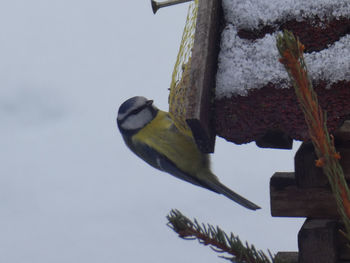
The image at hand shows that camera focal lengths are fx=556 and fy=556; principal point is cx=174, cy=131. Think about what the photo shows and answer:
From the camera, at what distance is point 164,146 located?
252cm

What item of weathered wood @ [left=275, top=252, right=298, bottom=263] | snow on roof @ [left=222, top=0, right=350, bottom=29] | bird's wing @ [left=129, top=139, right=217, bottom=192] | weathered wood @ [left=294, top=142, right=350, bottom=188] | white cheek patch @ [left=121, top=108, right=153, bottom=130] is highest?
white cheek patch @ [left=121, top=108, right=153, bottom=130]

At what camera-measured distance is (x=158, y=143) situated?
2.55 meters

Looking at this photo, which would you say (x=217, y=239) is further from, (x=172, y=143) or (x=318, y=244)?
(x=172, y=143)

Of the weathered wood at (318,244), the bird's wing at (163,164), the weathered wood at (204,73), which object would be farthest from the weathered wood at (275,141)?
the bird's wing at (163,164)

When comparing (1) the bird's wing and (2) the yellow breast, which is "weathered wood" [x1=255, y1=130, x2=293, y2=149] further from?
(1) the bird's wing

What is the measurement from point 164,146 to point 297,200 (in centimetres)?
74

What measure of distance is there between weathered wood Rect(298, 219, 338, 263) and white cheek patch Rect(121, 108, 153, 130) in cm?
101

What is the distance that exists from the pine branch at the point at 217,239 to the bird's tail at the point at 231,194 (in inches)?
38.6

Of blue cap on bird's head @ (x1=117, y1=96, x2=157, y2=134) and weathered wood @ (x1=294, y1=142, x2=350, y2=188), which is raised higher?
blue cap on bird's head @ (x1=117, y1=96, x2=157, y2=134)

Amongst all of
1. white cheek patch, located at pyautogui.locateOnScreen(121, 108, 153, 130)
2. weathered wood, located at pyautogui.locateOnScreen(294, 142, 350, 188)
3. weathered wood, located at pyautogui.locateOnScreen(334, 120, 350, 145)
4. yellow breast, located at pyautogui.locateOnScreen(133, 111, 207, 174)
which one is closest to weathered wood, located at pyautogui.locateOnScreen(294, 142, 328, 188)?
weathered wood, located at pyautogui.locateOnScreen(294, 142, 350, 188)

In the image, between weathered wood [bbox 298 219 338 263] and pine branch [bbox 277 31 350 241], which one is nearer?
pine branch [bbox 277 31 350 241]

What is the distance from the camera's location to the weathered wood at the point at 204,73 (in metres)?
1.60

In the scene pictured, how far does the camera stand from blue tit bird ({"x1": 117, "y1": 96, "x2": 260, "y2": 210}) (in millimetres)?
2453

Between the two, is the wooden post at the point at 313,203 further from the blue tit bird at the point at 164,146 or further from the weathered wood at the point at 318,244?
the blue tit bird at the point at 164,146
